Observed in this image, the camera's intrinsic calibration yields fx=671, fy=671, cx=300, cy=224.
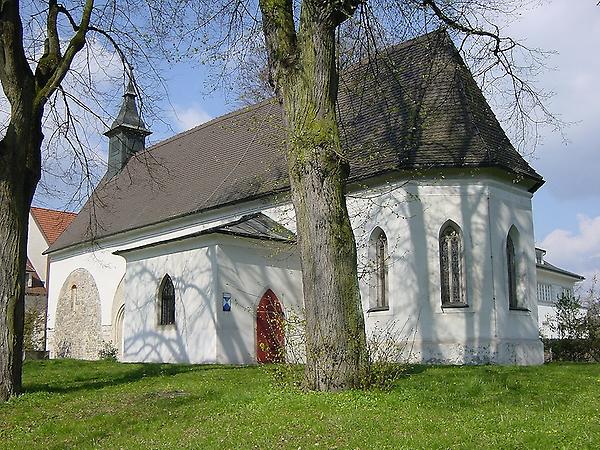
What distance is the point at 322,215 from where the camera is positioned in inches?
394

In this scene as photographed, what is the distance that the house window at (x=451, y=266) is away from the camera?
18.5m

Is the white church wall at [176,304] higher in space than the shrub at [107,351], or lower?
higher

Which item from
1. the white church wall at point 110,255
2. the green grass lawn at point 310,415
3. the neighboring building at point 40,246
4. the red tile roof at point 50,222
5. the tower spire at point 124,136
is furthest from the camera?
the red tile roof at point 50,222

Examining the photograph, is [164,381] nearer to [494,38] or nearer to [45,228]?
[494,38]

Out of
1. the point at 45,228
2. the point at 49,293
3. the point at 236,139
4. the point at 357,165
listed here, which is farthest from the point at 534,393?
the point at 45,228

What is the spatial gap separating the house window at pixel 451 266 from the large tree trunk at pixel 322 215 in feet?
29.9

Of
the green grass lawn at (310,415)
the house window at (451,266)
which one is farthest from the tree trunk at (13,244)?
the house window at (451,266)

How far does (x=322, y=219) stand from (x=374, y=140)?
34.4 ft

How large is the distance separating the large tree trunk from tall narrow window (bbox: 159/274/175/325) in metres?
11.6

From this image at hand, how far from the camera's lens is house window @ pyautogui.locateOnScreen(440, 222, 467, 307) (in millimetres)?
18500

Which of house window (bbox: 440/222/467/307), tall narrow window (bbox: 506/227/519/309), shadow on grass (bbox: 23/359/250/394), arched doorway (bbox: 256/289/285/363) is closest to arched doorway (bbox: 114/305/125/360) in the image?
arched doorway (bbox: 256/289/285/363)

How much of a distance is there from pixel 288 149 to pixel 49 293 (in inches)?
1081

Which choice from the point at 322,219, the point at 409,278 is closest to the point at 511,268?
the point at 409,278

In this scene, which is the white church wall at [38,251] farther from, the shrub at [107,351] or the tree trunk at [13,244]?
the tree trunk at [13,244]
